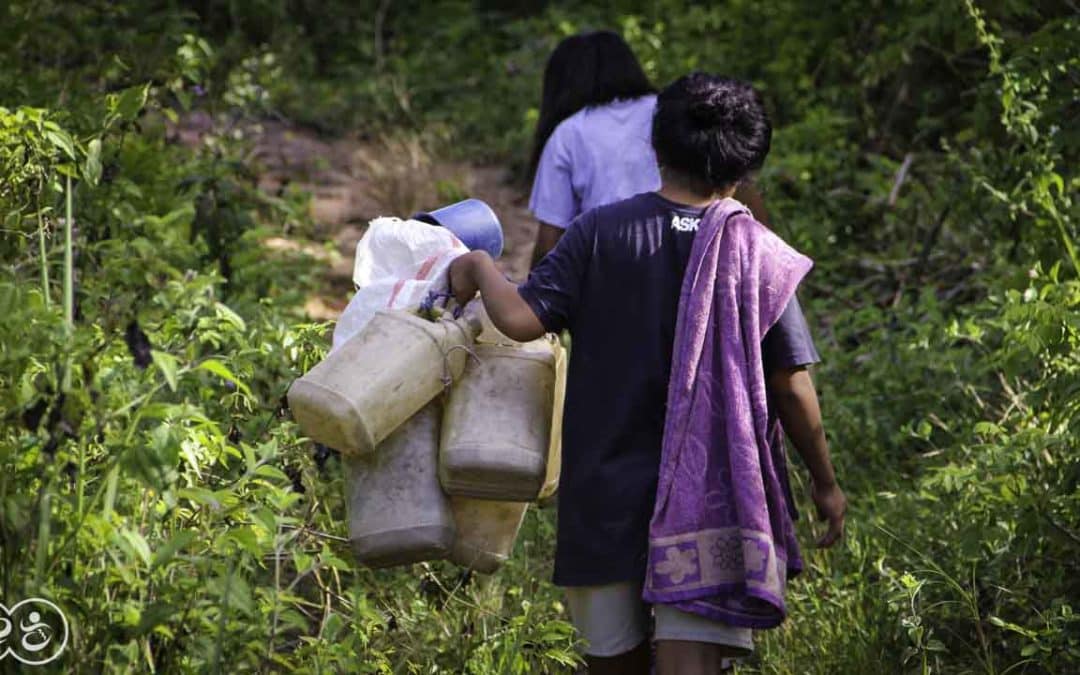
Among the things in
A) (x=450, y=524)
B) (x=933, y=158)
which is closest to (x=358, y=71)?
(x=933, y=158)

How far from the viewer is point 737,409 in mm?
3152

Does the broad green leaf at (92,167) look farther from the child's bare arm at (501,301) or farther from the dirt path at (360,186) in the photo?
the dirt path at (360,186)

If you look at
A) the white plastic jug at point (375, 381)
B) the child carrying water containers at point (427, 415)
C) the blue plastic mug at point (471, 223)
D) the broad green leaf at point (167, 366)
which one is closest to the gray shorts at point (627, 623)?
the child carrying water containers at point (427, 415)

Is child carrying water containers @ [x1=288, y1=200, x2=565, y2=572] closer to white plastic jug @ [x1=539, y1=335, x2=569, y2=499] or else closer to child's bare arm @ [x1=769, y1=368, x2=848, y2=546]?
white plastic jug @ [x1=539, y1=335, x2=569, y2=499]

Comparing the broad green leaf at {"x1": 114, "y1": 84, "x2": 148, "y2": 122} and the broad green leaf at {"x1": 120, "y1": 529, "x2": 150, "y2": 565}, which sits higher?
the broad green leaf at {"x1": 114, "y1": 84, "x2": 148, "y2": 122}

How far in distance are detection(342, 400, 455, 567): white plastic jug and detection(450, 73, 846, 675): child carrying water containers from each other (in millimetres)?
266

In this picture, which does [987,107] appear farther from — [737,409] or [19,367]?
[19,367]

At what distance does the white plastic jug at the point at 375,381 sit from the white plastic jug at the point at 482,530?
0.92 ft

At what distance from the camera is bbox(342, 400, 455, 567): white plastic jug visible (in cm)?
321

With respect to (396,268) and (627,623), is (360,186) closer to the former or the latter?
(396,268)

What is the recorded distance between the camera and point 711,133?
129 inches

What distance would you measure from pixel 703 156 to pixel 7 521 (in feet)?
5.04

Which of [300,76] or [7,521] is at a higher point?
[300,76]

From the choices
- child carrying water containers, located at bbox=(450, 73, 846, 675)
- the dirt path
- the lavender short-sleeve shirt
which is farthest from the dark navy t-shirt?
the dirt path
